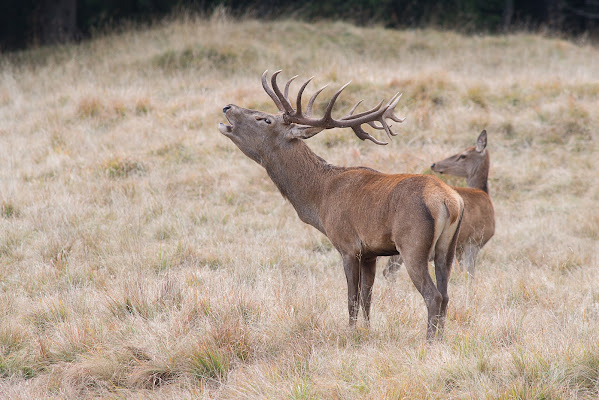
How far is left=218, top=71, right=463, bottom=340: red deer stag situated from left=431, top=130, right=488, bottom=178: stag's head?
9.42 feet

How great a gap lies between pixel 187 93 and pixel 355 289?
8.48m

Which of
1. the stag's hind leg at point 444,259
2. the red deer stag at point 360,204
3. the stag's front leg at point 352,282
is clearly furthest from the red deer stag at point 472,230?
the stag's hind leg at point 444,259

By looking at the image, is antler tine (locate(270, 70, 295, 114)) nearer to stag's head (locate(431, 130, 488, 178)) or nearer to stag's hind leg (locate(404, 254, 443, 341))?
stag's hind leg (locate(404, 254, 443, 341))

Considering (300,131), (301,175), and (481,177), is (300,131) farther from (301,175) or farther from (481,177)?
(481,177)

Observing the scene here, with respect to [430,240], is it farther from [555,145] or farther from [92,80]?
[92,80]

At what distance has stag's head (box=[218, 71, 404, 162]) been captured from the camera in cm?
569

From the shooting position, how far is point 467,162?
28.2 feet

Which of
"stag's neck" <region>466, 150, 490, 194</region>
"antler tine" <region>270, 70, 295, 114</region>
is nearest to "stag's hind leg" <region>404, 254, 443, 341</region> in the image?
"antler tine" <region>270, 70, 295, 114</region>

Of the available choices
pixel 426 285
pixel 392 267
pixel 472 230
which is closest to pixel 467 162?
pixel 472 230

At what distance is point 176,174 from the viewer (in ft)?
31.0

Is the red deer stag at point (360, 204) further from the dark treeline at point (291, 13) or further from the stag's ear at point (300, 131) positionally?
the dark treeline at point (291, 13)

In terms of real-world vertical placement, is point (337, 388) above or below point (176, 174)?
above

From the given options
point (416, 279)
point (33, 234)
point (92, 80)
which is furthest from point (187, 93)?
point (416, 279)

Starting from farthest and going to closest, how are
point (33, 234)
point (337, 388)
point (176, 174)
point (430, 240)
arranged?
point (176, 174) < point (33, 234) < point (430, 240) < point (337, 388)
